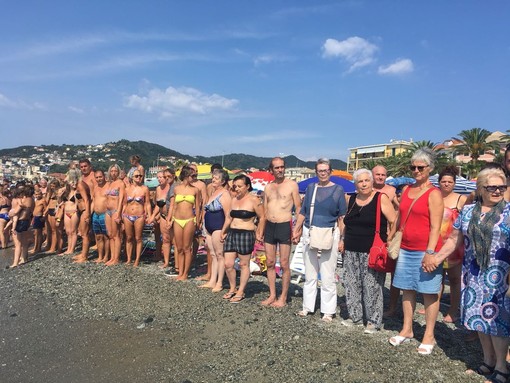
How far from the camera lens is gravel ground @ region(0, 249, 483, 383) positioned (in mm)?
3771

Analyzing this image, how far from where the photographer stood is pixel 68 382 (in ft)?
12.2

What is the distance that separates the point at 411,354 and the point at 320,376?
45.9 inches

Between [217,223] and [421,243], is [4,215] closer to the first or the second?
[217,223]

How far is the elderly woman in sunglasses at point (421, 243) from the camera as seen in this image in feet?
13.2

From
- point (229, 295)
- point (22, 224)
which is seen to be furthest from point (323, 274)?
point (22, 224)

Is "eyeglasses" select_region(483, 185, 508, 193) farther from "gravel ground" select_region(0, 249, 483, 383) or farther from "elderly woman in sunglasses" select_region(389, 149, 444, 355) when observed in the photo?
"gravel ground" select_region(0, 249, 483, 383)

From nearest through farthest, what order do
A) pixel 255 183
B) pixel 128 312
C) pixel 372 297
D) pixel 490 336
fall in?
pixel 490 336 < pixel 372 297 < pixel 128 312 < pixel 255 183

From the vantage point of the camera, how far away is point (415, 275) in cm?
415

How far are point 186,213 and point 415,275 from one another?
4.16 m

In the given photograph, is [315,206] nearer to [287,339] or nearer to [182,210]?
[287,339]

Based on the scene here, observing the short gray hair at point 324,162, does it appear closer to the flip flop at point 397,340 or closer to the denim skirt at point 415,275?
the denim skirt at point 415,275

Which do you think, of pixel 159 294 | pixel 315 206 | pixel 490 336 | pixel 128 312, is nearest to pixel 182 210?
pixel 159 294

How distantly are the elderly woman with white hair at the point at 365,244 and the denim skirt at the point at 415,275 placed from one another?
17.0 inches

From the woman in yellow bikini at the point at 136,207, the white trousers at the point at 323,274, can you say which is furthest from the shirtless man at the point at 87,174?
the white trousers at the point at 323,274
